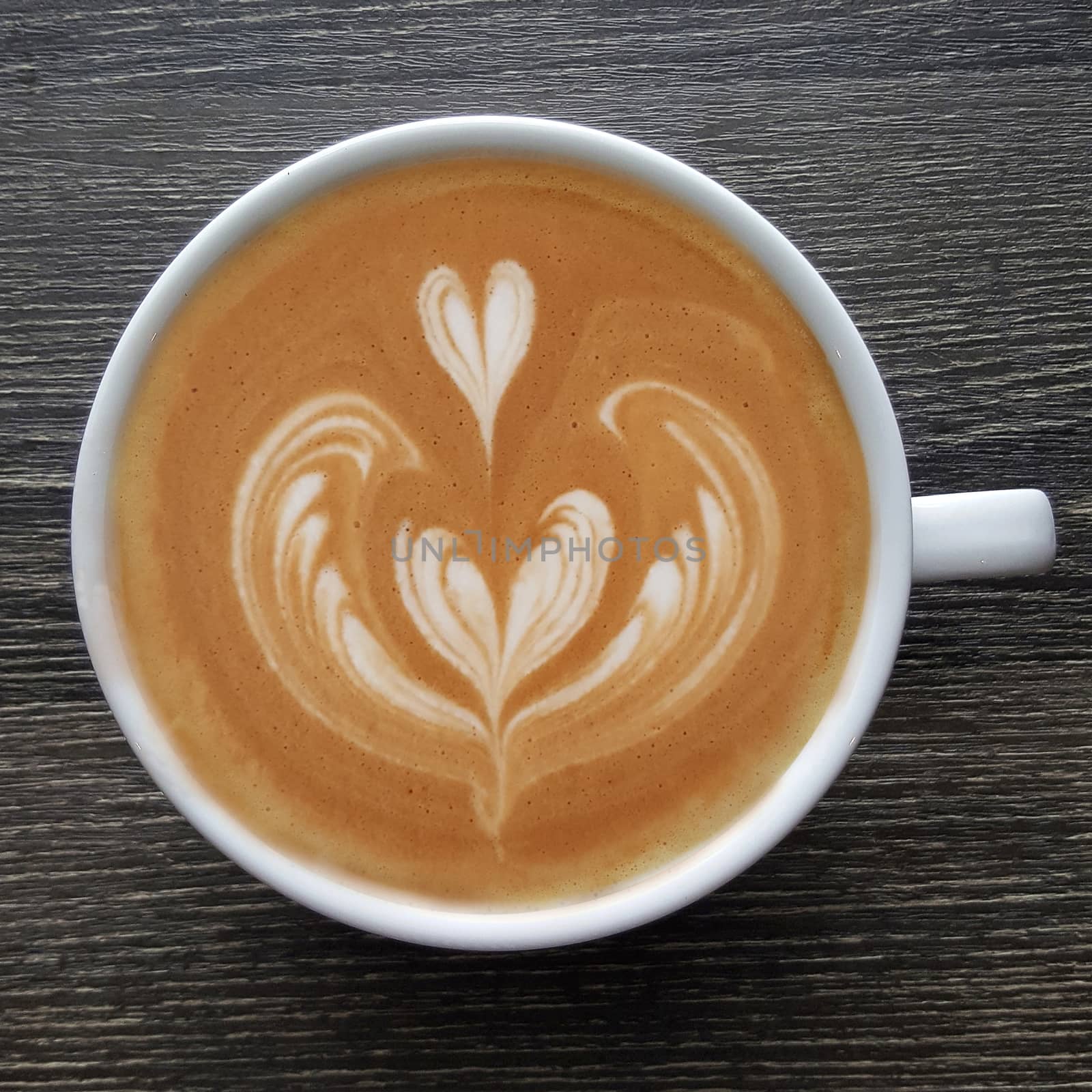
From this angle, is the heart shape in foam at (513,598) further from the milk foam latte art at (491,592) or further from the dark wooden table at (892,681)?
the dark wooden table at (892,681)

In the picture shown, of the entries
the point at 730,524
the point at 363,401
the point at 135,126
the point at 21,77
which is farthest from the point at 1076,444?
the point at 21,77

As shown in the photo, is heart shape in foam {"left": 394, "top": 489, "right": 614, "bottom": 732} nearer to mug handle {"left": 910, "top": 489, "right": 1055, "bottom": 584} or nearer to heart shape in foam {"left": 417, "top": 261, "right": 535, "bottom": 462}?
heart shape in foam {"left": 417, "top": 261, "right": 535, "bottom": 462}

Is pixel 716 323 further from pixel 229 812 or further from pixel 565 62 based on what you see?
pixel 229 812

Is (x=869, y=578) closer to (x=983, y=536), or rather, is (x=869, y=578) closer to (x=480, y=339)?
(x=983, y=536)

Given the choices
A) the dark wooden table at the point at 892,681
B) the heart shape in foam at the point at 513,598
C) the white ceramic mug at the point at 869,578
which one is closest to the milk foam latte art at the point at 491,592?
the heart shape in foam at the point at 513,598

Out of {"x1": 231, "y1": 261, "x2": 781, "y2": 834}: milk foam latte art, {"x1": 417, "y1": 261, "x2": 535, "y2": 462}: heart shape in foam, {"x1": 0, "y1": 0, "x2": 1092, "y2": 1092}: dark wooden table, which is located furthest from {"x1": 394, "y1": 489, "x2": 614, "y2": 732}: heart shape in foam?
{"x1": 0, "y1": 0, "x2": 1092, "y2": 1092}: dark wooden table

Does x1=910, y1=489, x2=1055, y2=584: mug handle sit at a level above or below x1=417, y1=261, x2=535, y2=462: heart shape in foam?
below
